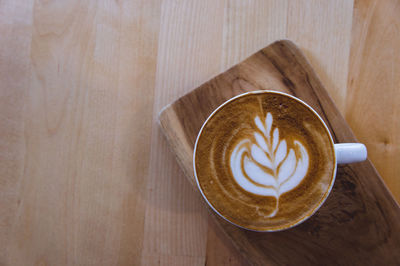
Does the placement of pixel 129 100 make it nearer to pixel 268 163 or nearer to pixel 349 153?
pixel 268 163

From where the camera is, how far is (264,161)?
21.1 inches

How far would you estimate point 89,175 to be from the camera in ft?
2.46

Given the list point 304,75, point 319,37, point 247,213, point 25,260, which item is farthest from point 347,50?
point 25,260

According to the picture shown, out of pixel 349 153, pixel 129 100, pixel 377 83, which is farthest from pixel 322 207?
pixel 129 100

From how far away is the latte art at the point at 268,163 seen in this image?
20.9 inches

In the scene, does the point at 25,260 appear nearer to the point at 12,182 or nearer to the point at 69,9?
the point at 12,182

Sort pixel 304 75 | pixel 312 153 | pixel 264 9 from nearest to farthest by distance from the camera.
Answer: pixel 312 153
pixel 304 75
pixel 264 9

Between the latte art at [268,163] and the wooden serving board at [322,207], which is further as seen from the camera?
the wooden serving board at [322,207]

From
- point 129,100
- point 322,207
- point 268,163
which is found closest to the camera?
point 268,163

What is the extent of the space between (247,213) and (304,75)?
335 mm

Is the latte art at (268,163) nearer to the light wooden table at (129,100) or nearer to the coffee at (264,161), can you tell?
the coffee at (264,161)

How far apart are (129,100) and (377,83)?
63 cm

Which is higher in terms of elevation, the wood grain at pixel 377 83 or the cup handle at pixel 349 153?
the wood grain at pixel 377 83

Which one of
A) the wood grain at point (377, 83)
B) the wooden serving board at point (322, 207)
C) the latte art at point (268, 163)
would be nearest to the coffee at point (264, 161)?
the latte art at point (268, 163)
